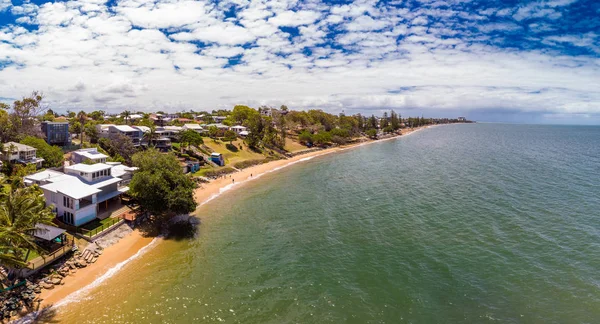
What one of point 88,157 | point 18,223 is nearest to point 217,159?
point 88,157

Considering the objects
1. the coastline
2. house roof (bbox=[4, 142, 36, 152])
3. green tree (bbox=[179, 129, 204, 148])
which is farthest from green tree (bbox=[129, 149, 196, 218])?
green tree (bbox=[179, 129, 204, 148])

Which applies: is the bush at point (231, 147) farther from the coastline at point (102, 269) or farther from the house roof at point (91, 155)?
the house roof at point (91, 155)

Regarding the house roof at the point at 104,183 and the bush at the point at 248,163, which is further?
the bush at the point at 248,163

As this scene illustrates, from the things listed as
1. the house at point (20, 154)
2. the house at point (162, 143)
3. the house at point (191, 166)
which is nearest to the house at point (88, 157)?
the house at point (20, 154)

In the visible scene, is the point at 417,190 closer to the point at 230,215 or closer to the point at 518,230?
the point at 518,230

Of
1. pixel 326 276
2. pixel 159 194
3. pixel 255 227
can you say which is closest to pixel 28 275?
pixel 159 194

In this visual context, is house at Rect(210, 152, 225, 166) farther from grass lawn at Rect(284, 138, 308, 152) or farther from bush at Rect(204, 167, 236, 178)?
grass lawn at Rect(284, 138, 308, 152)
